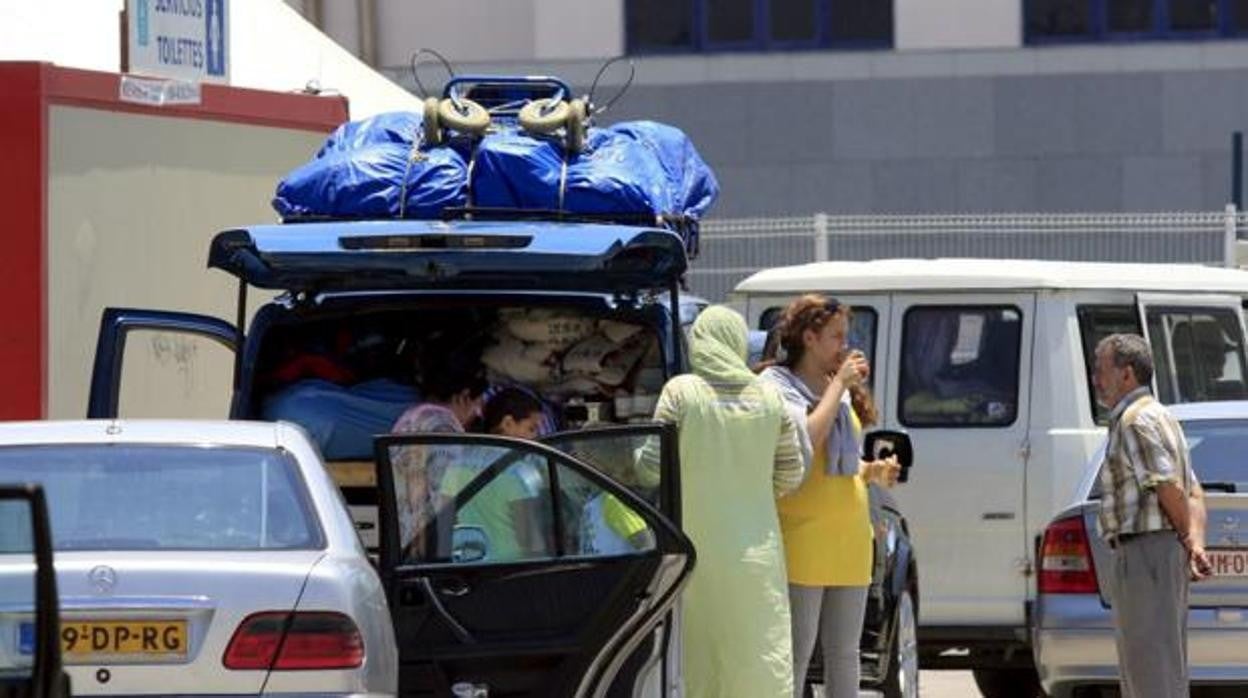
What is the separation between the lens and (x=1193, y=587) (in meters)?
11.4

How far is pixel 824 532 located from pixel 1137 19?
21.4 meters

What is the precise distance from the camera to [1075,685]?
11.7m

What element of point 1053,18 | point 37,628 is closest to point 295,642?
point 37,628

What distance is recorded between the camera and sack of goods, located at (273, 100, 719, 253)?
34.2 feet

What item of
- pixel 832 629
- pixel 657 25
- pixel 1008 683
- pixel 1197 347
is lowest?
pixel 1008 683

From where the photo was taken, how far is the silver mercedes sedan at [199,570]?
763 centimetres

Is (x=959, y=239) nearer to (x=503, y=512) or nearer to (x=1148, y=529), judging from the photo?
(x=1148, y=529)

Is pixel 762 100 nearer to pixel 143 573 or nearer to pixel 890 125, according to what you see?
pixel 890 125

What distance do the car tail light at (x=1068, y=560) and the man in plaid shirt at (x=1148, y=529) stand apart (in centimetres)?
70

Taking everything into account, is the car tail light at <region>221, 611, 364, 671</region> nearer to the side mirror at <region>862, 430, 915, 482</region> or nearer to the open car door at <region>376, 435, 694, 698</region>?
the open car door at <region>376, 435, 694, 698</region>

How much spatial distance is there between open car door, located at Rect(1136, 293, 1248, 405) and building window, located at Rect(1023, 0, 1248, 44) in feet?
51.7

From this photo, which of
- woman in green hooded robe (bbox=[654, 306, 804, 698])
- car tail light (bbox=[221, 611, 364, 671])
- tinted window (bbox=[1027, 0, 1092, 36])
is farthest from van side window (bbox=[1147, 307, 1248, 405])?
tinted window (bbox=[1027, 0, 1092, 36])

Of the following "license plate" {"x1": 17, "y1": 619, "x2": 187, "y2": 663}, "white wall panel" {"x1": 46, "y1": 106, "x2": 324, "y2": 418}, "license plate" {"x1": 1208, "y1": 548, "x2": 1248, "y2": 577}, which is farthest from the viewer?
"white wall panel" {"x1": 46, "y1": 106, "x2": 324, "y2": 418}

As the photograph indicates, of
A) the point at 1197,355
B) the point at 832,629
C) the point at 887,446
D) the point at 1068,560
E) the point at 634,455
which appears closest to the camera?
the point at 634,455
